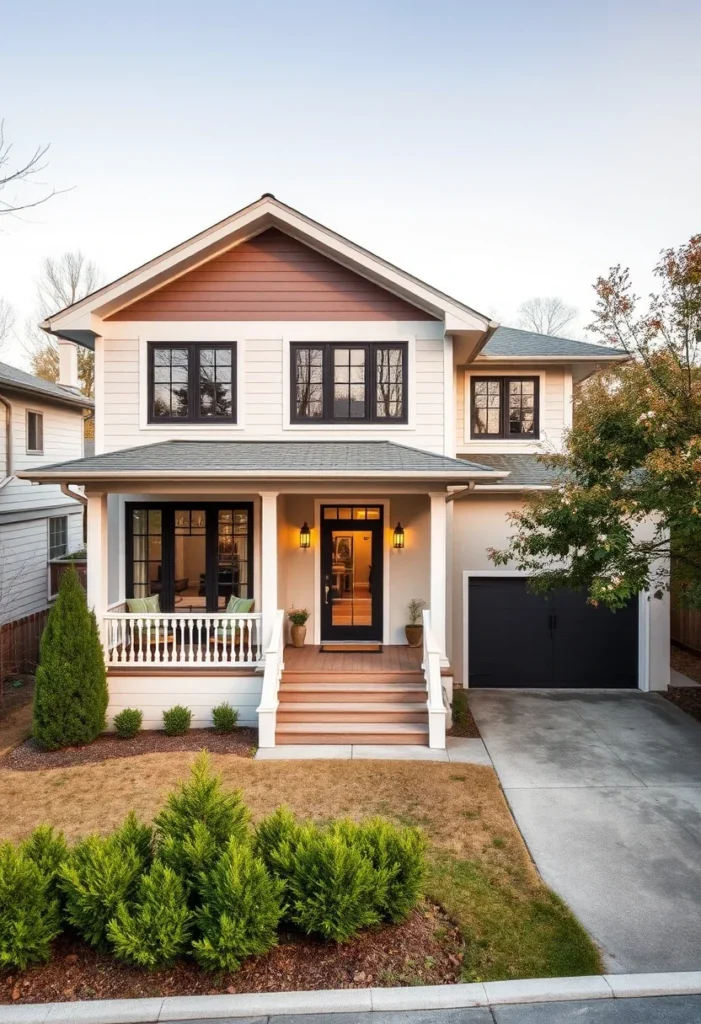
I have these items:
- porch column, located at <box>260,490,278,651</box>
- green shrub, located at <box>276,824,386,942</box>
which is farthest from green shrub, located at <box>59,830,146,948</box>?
porch column, located at <box>260,490,278,651</box>

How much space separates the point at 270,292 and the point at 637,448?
6448mm

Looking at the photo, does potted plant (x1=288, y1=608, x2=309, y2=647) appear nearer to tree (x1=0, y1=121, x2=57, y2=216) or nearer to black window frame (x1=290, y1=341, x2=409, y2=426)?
black window frame (x1=290, y1=341, x2=409, y2=426)

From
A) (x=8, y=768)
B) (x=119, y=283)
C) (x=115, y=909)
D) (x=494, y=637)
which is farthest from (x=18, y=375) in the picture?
(x=115, y=909)

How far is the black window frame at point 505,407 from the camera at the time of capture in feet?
39.7

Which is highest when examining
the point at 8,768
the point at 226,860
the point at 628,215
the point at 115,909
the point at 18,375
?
the point at 628,215

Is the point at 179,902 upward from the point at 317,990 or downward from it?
upward

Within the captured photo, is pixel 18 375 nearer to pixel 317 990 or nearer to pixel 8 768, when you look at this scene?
pixel 8 768

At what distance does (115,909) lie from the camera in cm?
404

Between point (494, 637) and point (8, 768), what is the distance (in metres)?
7.94

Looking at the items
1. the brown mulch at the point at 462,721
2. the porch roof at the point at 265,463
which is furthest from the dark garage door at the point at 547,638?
the porch roof at the point at 265,463

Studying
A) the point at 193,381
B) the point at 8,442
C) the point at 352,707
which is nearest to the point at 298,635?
the point at 352,707

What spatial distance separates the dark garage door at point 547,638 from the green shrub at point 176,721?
5.32 meters

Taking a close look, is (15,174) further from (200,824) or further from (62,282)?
(62,282)

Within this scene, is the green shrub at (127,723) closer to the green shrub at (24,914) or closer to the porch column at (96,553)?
the porch column at (96,553)
